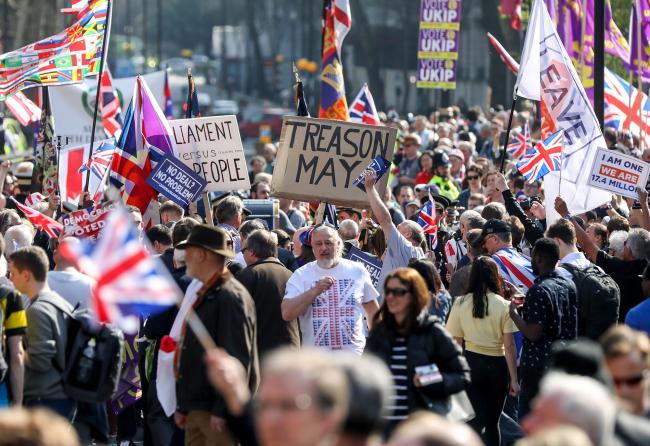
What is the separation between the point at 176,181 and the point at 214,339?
408 centimetres

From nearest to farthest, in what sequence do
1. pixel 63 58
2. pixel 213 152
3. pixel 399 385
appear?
pixel 399 385, pixel 213 152, pixel 63 58

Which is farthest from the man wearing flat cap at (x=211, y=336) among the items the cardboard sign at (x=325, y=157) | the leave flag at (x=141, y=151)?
the leave flag at (x=141, y=151)

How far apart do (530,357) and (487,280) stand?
611 mm

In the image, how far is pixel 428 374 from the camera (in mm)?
6863

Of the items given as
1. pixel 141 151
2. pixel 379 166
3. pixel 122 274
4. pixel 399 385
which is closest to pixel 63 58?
pixel 141 151

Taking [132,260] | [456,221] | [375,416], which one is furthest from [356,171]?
[375,416]

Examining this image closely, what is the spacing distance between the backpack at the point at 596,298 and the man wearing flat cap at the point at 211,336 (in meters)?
2.80

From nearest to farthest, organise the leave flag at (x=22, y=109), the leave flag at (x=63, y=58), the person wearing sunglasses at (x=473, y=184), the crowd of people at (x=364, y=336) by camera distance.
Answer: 1. the crowd of people at (x=364, y=336)
2. the leave flag at (x=63, y=58)
3. the person wearing sunglasses at (x=473, y=184)
4. the leave flag at (x=22, y=109)

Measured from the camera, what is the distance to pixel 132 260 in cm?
557

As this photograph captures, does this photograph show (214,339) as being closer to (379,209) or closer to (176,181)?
(379,209)

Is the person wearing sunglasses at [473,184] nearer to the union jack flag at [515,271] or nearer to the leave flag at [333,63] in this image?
the leave flag at [333,63]

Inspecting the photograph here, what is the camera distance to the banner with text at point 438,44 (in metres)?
23.5

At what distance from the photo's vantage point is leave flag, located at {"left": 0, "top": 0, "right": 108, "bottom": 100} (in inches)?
544

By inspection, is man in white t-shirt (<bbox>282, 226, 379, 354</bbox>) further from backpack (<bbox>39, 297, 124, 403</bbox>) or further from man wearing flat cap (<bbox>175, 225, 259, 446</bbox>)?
backpack (<bbox>39, 297, 124, 403</bbox>)
